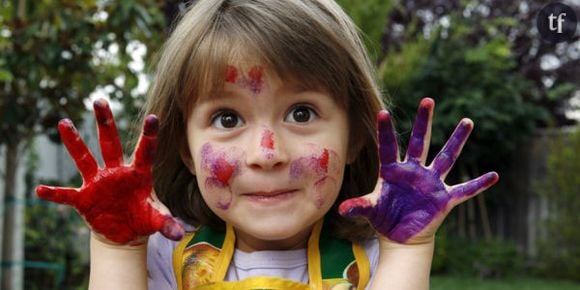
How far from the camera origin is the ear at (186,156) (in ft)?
5.59

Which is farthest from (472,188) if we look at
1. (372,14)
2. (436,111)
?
(436,111)

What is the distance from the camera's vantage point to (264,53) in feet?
4.92

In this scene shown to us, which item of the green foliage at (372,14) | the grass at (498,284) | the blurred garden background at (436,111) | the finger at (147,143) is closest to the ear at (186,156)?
the finger at (147,143)

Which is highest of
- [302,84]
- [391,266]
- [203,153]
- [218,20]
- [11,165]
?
[218,20]

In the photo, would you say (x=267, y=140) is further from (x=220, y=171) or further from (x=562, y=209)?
(x=562, y=209)

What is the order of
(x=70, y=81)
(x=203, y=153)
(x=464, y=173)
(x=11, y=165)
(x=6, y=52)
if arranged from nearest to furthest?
(x=203, y=153) < (x=6, y=52) < (x=70, y=81) < (x=11, y=165) < (x=464, y=173)

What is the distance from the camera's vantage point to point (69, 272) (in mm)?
6238

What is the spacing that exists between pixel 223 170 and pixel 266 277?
27 centimetres

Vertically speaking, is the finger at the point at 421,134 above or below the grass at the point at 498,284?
above

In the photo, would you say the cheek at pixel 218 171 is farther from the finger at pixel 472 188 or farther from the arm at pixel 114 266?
the finger at pixel 472 188

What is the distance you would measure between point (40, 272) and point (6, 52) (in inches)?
102

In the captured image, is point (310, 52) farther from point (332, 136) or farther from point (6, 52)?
point (6, 52)

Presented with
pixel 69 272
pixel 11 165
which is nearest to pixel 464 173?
pixel 69 272

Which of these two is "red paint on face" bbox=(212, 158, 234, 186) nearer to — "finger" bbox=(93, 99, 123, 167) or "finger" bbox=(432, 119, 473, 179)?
"finger" bbox=(93, 99, 123, 167)
